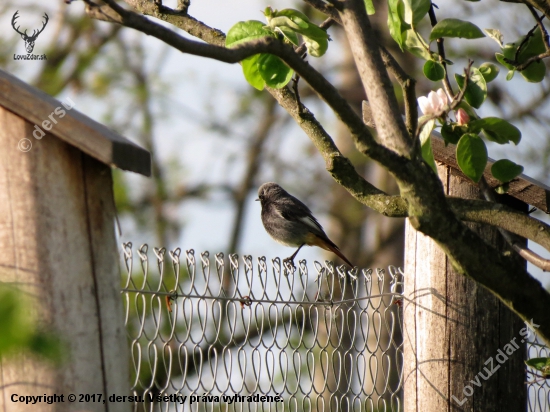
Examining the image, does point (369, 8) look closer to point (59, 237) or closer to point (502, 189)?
point (502, 189)

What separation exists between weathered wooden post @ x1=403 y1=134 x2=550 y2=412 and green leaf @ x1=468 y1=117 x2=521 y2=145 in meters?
0.79

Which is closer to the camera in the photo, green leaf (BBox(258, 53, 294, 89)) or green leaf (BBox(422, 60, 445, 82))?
green leaf (BBox(258, 53, 294, 89))

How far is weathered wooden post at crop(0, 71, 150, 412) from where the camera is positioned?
1.71 metres

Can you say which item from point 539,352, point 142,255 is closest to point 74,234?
point 142,255

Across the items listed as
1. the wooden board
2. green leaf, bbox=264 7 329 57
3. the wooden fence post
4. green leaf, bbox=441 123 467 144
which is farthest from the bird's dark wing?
the wooden board

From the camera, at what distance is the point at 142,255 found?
99.3 inches

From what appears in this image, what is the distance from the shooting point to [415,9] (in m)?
2.18

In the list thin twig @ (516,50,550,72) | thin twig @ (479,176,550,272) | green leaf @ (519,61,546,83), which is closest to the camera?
thin twig @ (479,176,550,272)

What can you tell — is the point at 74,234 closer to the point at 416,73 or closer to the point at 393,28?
the point at 393,28

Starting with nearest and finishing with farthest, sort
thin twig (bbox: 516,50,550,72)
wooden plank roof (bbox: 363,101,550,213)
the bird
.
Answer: thin twig (bbox: 516,50,550,72) < wooden plank roof (bbox: 363,101,550,213) < the bird

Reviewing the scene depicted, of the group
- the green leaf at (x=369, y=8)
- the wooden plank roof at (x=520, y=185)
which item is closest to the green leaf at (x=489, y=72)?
the green leaf at (x=369, y=8)

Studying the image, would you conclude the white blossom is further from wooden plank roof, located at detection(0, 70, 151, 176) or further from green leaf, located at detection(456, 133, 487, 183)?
wooden plank roof, located at detection(0, 70, 151, 176)

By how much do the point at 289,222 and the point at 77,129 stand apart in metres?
5.34

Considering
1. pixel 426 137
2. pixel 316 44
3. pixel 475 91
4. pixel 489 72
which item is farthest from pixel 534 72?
pixel 316 44
